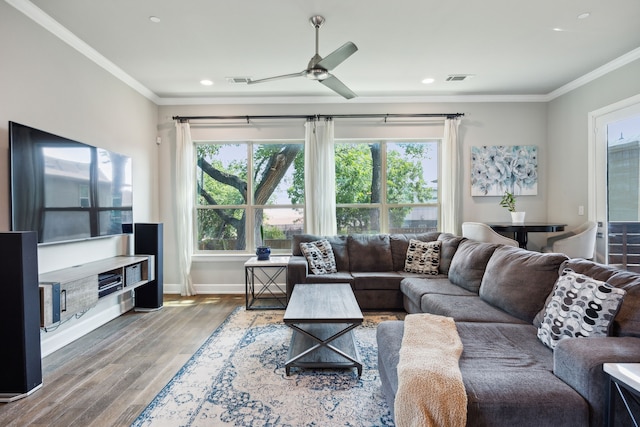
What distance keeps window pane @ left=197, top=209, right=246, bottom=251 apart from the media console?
1124 millimetres

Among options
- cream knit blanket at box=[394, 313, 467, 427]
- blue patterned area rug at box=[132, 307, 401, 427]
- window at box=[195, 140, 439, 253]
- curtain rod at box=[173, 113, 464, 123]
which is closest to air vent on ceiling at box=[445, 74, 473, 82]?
curtain rod at box=[173, 113, 464, 123]

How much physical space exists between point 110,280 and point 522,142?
18.0 ft

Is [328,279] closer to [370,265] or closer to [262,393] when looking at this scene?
[370,265]

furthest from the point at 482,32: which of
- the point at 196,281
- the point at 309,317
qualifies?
the point at 196,281

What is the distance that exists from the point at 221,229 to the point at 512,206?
4.22 m

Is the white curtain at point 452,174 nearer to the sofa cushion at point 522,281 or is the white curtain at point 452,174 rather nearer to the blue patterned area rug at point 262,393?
the sofa cushion at point 522,281

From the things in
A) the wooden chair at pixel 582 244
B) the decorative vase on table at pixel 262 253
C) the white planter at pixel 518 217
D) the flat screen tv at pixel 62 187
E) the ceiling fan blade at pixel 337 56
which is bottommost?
the decorative vase on table at pixel 262 253

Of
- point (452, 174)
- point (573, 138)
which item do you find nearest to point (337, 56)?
point (452, 174)

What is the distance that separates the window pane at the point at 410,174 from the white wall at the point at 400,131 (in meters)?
0.22

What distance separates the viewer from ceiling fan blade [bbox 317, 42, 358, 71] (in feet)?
7.84

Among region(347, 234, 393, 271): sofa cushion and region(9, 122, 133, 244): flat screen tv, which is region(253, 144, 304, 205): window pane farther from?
region(9, 122, 133, 244): flat screen tv

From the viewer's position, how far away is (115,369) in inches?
97.3

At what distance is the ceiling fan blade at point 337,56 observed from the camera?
7.84 ft

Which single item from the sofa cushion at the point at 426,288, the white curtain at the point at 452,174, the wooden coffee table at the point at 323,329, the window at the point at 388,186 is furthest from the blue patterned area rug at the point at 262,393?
the white curtain at the point at 452,174
